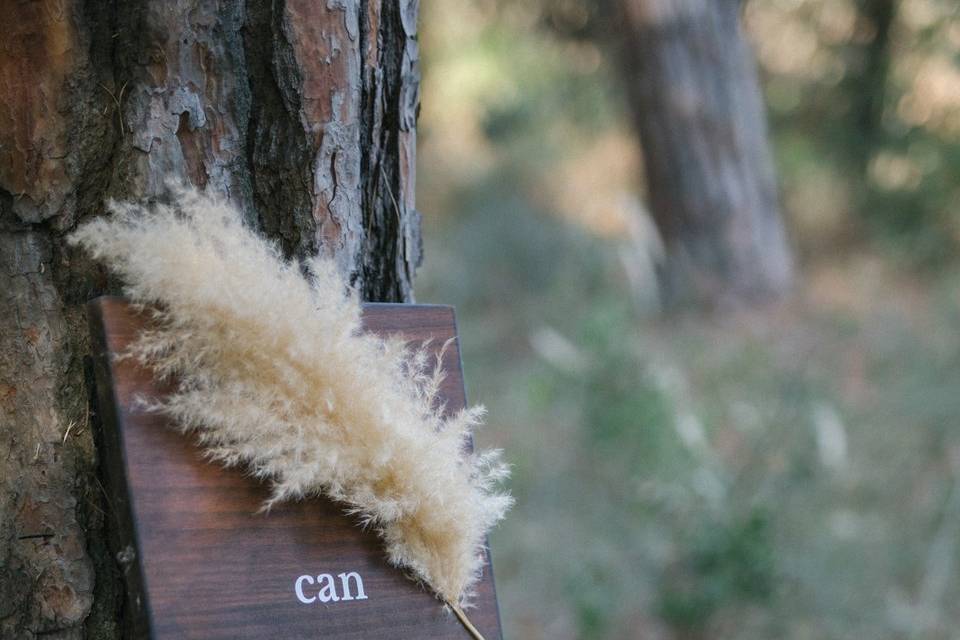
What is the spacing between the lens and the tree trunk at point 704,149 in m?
4.75

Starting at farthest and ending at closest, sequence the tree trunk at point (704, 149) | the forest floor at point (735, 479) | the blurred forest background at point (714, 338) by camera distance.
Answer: the tree trunk at point (704, 149)
the blurred forest background at point (714, 338)
the forest floor at point (735, 479)

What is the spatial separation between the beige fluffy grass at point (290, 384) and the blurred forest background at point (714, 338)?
195 centimetres

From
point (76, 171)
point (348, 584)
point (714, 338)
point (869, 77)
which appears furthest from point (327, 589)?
point (869, 77)

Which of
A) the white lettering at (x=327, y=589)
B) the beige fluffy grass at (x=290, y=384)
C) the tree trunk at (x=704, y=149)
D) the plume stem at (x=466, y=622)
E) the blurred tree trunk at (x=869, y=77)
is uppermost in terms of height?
the blurred tree trunk at (x=869, y=77)

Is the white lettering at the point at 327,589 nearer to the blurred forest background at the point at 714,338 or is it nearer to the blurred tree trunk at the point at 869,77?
the blurred forest background at the point at 714,338

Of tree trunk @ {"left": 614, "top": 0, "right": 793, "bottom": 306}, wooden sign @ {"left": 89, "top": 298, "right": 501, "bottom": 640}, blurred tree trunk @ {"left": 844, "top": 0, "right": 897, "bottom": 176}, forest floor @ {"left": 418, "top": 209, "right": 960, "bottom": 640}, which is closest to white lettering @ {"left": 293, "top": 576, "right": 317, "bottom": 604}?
wooden sign @ {"left": 89, "top": 298, "right": 501, "bottom": 640}

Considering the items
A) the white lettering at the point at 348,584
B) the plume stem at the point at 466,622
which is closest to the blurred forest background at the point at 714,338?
the plume stem at the point at 466,622

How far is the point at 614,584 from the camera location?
10.4ft

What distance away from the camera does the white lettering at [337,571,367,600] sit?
A: 0.95 meters

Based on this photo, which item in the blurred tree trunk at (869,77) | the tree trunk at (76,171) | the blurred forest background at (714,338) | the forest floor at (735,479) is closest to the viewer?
the tree trunk at (76,171)

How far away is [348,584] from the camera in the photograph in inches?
37.7

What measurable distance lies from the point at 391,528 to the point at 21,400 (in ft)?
1.25

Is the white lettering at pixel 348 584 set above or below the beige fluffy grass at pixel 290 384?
below

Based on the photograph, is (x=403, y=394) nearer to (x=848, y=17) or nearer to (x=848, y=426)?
(x=848, y=426)
